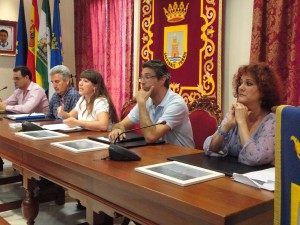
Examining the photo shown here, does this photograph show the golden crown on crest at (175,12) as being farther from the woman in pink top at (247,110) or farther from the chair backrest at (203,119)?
the woman in pink top at (247,110)

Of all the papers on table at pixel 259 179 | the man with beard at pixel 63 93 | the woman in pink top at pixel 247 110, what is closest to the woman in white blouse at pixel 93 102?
the man with beard at pixel 63 93

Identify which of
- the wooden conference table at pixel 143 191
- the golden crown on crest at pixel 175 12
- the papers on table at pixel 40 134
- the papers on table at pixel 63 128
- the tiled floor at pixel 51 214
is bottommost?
the tiled floor at pixel 51 214

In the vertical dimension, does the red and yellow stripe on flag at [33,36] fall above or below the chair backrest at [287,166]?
above

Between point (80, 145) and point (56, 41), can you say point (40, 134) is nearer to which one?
point (80, 145)

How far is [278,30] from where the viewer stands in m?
2.54

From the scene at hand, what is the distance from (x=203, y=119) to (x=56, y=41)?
3.01 m

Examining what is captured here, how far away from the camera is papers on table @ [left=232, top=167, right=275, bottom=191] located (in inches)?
45.1

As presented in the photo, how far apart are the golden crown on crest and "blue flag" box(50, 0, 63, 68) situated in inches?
72.4

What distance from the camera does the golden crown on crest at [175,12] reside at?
329 cm

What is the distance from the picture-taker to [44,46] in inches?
187

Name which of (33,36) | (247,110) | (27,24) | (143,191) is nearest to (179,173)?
(143,191)

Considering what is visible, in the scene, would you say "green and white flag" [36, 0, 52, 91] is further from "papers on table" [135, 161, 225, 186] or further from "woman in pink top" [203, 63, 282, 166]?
"papers on table" [135, 161, 225, 186]

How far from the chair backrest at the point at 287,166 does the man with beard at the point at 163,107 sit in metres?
1.13

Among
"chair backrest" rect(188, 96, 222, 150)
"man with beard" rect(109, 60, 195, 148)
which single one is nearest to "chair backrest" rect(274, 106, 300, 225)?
"man with beard" rect(109, 60, 195, 148)
